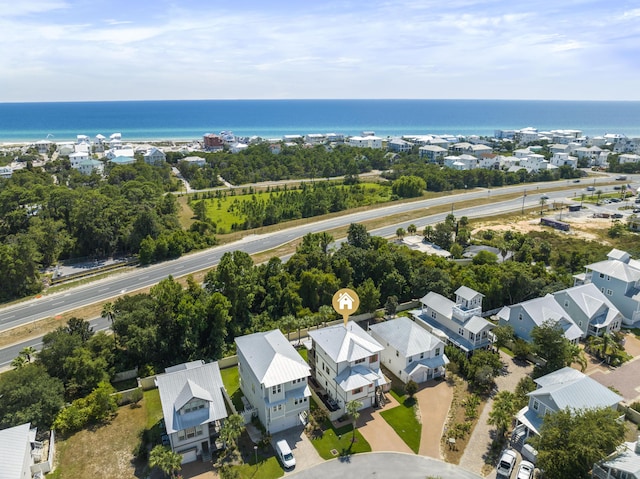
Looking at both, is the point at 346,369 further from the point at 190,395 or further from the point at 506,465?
the point at 506,465

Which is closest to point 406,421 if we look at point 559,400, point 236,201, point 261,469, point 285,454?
point 285,454

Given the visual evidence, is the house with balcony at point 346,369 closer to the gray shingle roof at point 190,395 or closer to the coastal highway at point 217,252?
the gray shingle roof at point 190,395

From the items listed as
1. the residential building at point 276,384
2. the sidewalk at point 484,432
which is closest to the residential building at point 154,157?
the residential building at point 276,384

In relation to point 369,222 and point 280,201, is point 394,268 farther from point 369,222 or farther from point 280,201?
Answer: point 280,201

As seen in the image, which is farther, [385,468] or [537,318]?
[537,318]

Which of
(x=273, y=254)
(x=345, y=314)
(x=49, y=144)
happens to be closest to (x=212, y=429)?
(x=345, y=314)
